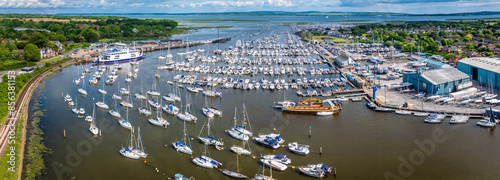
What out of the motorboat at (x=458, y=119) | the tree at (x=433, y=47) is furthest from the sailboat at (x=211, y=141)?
the tree at (x=433, y=47)

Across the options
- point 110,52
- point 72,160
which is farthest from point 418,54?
point 72,160

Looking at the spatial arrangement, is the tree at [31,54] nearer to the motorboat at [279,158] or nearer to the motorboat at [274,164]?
the motorboat at [279,158]

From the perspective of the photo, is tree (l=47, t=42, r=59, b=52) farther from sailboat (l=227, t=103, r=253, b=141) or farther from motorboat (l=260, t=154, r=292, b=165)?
motorboat (l=260, t=154, r=292, b=165)

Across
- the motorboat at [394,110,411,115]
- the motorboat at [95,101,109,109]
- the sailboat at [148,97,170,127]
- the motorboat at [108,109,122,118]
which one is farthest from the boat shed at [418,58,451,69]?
the motorboat at [95,101,109,109]

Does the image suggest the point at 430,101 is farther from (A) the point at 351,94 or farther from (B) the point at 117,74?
(B) the point at 117,74

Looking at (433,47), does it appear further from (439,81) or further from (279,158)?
(279,158)

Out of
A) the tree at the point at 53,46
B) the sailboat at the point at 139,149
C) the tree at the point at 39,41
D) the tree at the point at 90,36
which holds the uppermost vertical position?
the tree at the point at 90,36
